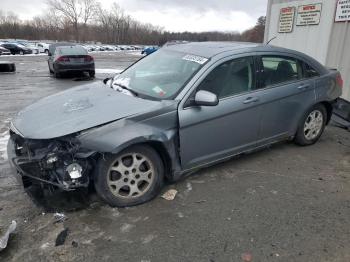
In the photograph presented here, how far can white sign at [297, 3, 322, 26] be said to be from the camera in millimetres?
8086

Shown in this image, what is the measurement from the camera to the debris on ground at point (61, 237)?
108 inches

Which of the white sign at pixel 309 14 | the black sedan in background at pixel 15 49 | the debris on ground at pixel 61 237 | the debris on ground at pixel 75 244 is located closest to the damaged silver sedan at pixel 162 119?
the debris on ground at pixel 61 237

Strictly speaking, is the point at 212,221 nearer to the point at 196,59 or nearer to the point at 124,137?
the point at 124,137

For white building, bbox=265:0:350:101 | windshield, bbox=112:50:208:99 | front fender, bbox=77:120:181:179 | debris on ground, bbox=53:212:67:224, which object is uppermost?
white building, bbox=265:0:350:101

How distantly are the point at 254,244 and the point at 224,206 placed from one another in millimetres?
640

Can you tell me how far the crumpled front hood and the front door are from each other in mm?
471

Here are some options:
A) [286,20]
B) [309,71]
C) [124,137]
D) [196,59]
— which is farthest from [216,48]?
[286,20]

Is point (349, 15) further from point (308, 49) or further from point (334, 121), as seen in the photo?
point (334, 121)

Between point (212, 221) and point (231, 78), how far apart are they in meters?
1.71

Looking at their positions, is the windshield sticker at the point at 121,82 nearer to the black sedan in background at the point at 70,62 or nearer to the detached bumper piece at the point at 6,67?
the black sedan in background at the point at 70,62

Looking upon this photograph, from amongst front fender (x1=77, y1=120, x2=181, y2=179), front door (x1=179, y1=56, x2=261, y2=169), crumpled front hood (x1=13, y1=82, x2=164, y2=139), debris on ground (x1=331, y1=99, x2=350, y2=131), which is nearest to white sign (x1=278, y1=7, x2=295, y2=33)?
debris on ground (x1=331, y1=99, x2=350, y2=131)

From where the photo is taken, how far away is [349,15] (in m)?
6.97

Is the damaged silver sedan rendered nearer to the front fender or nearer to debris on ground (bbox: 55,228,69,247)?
the front fender

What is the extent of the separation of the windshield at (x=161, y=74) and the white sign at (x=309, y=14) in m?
5.55
